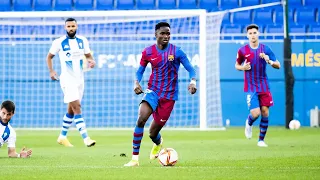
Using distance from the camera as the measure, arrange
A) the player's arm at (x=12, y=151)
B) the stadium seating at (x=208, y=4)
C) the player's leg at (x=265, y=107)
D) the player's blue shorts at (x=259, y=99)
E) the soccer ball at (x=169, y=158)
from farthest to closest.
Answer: the stadium seating at (x=208, y=4), the player's blue shorts at (x=259, y=99), the player's leg at (x=265, y=107), the player's arm at (x=12, y=151), the soccer ball at (x=169, y=158)

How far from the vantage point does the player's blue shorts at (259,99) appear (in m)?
15.5

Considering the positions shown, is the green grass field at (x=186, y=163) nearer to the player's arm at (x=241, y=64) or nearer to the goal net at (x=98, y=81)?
the player's arm at (x=241, y=64)

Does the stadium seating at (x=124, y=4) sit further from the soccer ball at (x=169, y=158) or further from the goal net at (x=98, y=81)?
the soccer ball at (x=169, y=158)

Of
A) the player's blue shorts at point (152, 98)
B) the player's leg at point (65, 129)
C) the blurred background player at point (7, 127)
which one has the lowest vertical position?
the player's leg at point (65, 129)

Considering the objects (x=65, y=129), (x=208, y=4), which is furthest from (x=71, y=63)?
(x=208, y=4)

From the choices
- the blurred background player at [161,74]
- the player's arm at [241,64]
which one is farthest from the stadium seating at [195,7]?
the blurred background player at [161,74]

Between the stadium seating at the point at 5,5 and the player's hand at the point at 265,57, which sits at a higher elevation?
the stadium seating at the point at 5,5

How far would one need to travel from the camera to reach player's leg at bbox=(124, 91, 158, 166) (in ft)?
35.3

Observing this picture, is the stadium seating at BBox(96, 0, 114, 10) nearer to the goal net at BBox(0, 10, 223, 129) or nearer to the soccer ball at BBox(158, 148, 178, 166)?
the goal net at BBox(0, 10, 223, 129)

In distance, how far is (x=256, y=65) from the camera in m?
15.6

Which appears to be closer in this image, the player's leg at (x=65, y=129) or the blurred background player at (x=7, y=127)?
the blurred background player at (x=7, y=127)

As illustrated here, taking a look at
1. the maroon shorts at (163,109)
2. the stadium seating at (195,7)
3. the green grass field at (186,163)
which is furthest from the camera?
the stadium seating at (195,7)

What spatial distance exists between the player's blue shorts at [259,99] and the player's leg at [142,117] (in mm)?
4768

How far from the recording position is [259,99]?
15.7 m
